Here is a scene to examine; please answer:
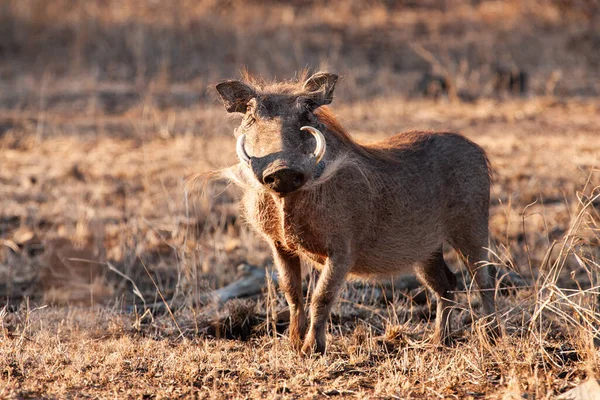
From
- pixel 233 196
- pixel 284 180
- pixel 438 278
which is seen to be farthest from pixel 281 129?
pixel 233 196

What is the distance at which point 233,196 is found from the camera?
7723 millimetres

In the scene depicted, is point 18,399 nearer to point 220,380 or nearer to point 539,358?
point 220,380

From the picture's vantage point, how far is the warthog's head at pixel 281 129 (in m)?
3.92

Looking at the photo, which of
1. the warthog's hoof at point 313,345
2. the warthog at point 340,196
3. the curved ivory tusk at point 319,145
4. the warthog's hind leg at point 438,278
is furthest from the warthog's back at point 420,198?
the curved ivory tusk at point 319,145

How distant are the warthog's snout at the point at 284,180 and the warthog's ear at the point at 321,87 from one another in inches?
23.6

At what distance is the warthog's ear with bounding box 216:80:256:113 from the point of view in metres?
4.40

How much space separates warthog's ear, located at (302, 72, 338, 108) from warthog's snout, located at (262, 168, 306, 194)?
600 mm

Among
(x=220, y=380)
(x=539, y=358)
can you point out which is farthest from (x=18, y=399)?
(x=539, y=358)

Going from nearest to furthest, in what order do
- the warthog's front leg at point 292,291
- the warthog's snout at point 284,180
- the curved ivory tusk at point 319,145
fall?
the warthog's snout at point 284,180 < the curved ivory tusk at point 319,145 < the warthog's front leg at point 292,291

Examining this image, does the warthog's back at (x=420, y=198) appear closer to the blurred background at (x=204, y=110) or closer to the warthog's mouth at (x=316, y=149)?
the blurred background at (x=204, y=110)

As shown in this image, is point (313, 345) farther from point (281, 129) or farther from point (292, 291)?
point (281, 129)

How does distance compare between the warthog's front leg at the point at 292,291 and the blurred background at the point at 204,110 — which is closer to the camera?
the warthog's front leg at the point at 292,291

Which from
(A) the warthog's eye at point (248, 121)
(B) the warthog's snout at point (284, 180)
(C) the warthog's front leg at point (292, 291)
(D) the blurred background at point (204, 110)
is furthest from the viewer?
(D) the blurred background at point (204, 110)

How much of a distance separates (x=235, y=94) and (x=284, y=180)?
0.74m
